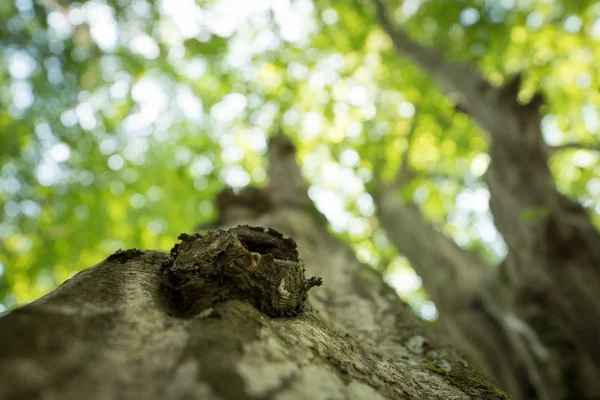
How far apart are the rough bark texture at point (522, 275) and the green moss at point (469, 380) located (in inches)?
93.3

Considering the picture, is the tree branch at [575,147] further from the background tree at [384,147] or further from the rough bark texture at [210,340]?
the rough bark texture at [210,340]

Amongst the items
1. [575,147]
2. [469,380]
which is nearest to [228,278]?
[469,380]

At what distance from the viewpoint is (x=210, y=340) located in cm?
100

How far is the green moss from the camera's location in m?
1.51

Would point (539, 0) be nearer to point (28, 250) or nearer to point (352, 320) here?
point (352, 320)

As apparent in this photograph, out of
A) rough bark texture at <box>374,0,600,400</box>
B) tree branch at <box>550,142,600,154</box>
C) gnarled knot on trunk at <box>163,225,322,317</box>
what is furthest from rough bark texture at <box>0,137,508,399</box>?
tree branch at <box>550,142,600,154</box>

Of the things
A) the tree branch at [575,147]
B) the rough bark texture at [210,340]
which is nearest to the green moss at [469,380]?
the rough bark texture at [210,340]

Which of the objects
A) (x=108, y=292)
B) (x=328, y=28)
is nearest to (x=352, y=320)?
(x=108, y=292)

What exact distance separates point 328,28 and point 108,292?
29.3 feet

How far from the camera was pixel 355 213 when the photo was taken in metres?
9.92

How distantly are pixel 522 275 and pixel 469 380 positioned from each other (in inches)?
131

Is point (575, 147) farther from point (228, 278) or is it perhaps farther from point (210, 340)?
point (210, 340)

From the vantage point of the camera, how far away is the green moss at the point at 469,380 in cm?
151

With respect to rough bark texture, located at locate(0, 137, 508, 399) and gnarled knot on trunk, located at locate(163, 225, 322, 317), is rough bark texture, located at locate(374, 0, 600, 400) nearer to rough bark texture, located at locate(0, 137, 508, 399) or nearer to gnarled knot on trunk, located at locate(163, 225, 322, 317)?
rough bark texture, located at locate(0, 137, 508, 399)
